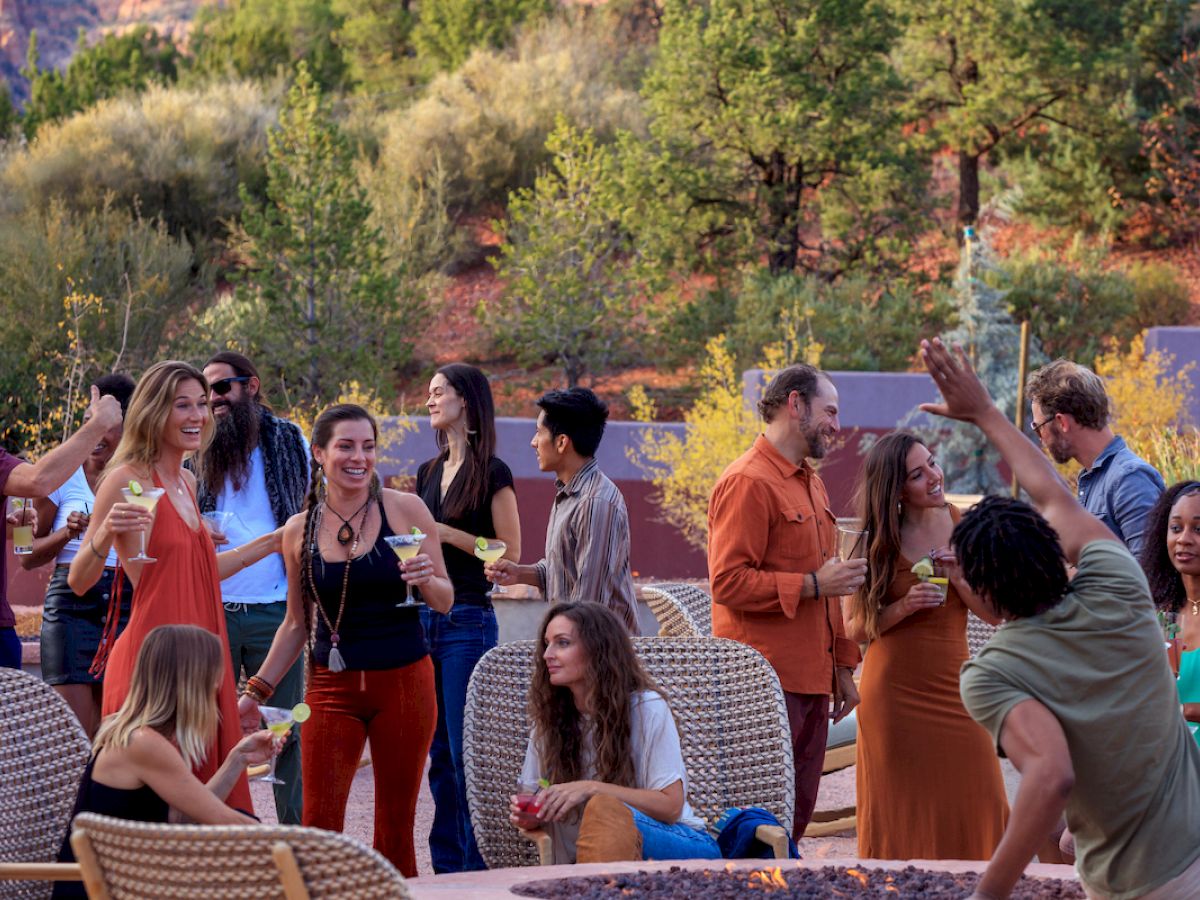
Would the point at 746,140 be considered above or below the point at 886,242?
above

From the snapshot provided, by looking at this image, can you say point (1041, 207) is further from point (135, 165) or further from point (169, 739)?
point (169, 739)

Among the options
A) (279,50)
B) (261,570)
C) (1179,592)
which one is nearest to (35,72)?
(279,50)

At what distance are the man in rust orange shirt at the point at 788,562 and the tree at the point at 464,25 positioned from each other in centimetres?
2421

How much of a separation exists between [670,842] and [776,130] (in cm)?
1564

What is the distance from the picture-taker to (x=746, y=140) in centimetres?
1886

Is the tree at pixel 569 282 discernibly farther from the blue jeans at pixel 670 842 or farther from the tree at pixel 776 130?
the blue jeans at pixel 670 842

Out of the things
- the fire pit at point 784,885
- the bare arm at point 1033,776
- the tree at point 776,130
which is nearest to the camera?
the bare arm at point 1033,776

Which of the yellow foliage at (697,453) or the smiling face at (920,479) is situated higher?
the smiling face at (920,479)

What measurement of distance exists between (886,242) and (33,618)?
1222cm

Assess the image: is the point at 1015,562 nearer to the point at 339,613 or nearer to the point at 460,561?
the point at 339,613

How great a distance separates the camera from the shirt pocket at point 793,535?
4602mm

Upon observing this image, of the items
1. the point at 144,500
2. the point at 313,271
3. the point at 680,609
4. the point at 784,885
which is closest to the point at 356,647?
the point at 144,500

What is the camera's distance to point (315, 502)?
14.5ft

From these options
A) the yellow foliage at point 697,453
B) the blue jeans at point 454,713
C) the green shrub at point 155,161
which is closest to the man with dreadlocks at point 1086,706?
the blue jeans at point 454,713
